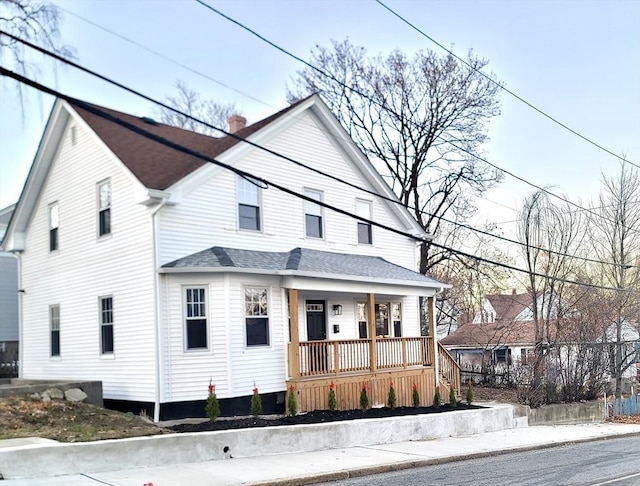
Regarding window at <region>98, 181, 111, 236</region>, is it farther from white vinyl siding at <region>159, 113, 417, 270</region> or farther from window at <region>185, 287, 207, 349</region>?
window at <region>185, 287, 207, 349</region>

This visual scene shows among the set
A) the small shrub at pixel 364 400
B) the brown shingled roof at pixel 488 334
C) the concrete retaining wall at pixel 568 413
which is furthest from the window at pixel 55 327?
the brown shingled roof at pixel 488 334

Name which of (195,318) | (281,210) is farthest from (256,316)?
(281,210)

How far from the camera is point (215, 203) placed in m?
17.1

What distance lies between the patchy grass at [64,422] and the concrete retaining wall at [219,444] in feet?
3.08

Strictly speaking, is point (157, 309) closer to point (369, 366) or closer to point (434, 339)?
point (369, 366)

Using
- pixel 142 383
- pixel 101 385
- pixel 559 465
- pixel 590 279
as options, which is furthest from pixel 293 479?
pixel 590 279

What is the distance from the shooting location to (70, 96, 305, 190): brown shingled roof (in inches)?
647

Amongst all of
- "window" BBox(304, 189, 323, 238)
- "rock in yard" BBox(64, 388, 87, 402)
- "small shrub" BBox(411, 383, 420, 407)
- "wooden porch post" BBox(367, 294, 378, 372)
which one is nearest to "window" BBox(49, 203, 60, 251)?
"rock in yard" BBox(64, 388, 87, 402)

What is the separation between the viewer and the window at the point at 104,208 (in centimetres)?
1745

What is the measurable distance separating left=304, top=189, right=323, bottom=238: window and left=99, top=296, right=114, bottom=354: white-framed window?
18.8 feet

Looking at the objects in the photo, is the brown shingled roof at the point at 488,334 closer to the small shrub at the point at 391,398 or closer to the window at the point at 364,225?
the window at the point at 364,225

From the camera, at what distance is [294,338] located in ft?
54.4

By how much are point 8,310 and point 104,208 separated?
1115 centimetres

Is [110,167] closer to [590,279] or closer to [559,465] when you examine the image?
[559,465]
